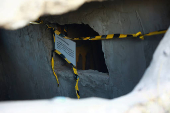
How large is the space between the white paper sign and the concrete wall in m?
0.14

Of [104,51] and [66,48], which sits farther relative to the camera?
[66,48]

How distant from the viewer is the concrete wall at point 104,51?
2135mm

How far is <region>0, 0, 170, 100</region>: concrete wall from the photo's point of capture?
7.00 feet

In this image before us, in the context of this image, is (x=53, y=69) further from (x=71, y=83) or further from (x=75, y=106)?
(x=75, y=106)

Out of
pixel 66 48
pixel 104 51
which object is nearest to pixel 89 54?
pixel 66 48

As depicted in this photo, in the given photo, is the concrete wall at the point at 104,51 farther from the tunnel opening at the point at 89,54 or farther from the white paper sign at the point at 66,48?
the tunnel opening at the point at 89,54

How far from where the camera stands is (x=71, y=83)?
2.99 m

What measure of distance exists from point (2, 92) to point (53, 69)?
195cm

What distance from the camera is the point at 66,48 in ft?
9.97

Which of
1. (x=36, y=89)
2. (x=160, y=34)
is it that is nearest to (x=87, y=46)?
(x=36, y=89)

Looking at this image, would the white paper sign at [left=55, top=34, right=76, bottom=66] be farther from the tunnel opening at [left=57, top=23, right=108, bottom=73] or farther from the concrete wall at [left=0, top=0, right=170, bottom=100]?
the tunnel opening at [left=57, top=23, right=108, bottom=73]

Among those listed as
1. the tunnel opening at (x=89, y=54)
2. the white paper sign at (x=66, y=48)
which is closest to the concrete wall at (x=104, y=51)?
the white paper sign at (x=66, y=48)

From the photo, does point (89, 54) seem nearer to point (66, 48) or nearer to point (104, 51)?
point (66, 48)

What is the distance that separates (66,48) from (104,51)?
2.46 feet
